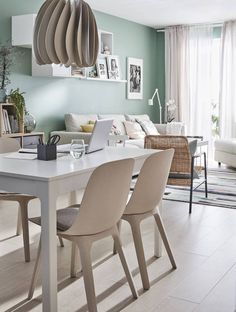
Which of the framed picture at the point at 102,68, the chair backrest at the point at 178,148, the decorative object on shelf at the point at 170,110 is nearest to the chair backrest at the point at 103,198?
the chair backrest at the point at 178,148

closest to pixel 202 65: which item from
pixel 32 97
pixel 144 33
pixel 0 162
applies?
pixel 144 33

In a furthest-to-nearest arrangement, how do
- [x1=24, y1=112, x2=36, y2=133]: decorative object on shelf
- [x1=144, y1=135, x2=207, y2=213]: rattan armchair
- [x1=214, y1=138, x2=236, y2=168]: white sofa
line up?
1. [x1=214, y1=138, x2=236, y2=168]: white sofa
2. [x1=24, y1=112, x2=36, y2=133]: decorative object on shelf
3. [x1=144, y1=135, x2=207, y2=213]: rattan armchair

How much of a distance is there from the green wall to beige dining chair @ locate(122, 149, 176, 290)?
3491 millimetres

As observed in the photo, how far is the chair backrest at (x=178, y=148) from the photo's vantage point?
4234 mm

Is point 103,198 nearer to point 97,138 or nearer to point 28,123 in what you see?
point 97,138

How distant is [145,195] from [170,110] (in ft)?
19.5

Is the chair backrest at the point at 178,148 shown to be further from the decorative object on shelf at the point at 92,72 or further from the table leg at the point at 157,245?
the decorative object on shelf at the point at 92,72

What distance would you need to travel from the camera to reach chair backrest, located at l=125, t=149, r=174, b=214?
2.47 meters

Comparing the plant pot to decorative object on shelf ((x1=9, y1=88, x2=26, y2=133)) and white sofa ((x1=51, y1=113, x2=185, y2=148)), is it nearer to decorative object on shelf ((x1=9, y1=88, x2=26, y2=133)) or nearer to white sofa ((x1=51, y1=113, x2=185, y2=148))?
decorative object on shelf ((x1=9, y1=88, x2=26, y2=133))

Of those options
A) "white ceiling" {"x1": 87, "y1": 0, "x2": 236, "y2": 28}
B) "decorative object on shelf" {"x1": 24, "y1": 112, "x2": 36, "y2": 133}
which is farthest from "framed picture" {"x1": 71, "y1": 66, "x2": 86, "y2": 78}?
"decorative object on shelf" {"x1": 24, "y1": 112, "x2": 36, "y2": 133}

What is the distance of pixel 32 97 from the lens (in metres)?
5.91

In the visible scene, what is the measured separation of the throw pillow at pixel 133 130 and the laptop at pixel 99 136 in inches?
146

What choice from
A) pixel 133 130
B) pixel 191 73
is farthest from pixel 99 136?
pixel 191 73

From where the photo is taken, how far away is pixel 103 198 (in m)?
2.14
